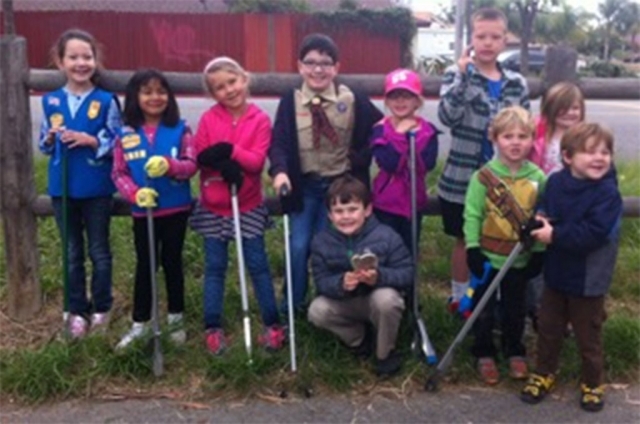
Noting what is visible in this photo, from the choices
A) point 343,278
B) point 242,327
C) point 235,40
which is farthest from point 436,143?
point 235,40

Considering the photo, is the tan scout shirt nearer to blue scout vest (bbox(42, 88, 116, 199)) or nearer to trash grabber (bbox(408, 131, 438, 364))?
trash grabber (bbox(408, 131, 438, 364))

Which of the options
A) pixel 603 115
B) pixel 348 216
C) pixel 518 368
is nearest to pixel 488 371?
pixel 518 368

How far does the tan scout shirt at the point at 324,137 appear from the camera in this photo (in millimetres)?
4402

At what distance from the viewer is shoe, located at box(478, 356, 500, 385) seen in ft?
13.7

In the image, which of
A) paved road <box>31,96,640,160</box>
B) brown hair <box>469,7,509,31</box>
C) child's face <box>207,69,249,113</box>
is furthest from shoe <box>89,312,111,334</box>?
paved road <box>31,96,640,160</box>

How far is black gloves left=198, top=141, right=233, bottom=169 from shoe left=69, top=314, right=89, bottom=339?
120cm

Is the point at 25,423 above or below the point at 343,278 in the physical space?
below

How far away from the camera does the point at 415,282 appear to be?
4.35 meters

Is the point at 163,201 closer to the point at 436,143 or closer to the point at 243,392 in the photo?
the point at 243,392

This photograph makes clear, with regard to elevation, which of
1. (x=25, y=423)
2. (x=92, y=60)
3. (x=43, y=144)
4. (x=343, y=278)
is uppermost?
(x=92, y=60)

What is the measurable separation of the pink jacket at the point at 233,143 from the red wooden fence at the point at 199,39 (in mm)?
20517

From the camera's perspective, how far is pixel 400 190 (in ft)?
14.4

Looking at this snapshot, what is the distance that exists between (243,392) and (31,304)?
155cm

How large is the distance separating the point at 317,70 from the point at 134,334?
5.43ft
